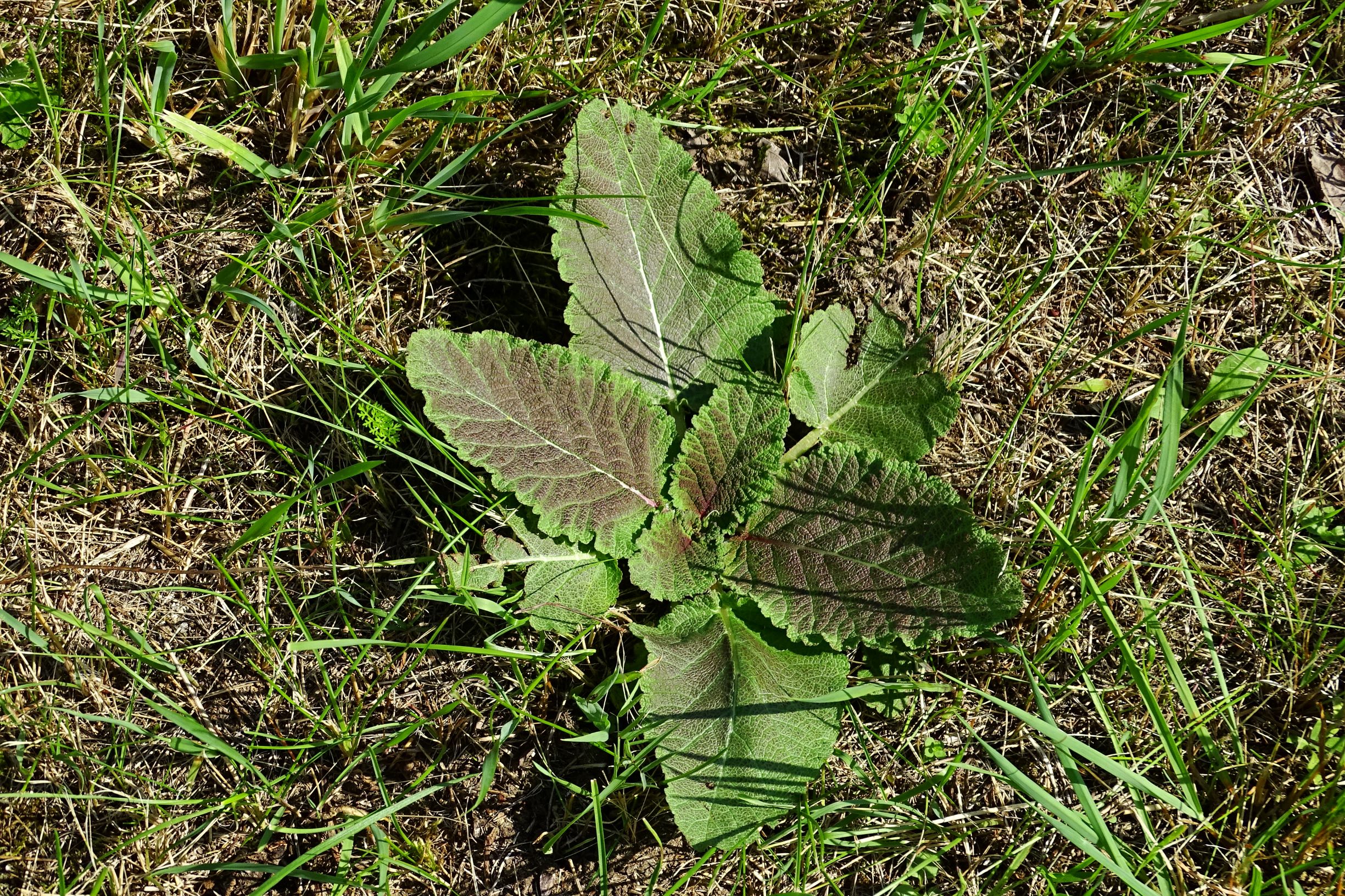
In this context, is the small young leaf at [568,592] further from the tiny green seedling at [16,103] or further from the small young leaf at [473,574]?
the tiny green seedling at [16,103]

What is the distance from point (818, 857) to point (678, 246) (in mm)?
1304

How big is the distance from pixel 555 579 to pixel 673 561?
244 millimetres

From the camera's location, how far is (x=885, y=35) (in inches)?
99.6

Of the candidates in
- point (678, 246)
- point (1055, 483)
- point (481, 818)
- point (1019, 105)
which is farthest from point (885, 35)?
point (481, 818)

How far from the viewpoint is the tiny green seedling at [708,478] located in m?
2.08

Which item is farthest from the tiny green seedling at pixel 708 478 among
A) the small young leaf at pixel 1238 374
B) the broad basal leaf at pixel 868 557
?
the small young leaf at pixel 1238 374

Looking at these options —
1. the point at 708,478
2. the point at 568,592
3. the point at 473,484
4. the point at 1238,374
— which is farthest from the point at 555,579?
the point at 1238,374

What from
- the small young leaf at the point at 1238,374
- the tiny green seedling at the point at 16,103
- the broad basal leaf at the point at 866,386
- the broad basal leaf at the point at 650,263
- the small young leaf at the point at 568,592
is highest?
the tiny green seedling at the point at 16,103

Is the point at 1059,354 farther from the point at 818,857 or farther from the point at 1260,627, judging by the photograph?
the point at 818,857

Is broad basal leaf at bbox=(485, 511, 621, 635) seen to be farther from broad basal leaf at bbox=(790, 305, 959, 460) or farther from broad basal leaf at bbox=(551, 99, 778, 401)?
broad basal leaf at bbox=(790, 305, 959, 460)

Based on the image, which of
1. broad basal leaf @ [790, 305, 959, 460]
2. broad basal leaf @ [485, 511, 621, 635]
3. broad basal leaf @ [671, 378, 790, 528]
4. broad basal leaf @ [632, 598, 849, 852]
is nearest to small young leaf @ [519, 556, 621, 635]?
broad basal leaf @ [485, 511, 621, 635]

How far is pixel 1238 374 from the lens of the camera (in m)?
2.53

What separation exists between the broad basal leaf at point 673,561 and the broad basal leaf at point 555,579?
0.26 ft

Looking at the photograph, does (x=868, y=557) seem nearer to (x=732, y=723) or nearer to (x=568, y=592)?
(x=732, y=723)
